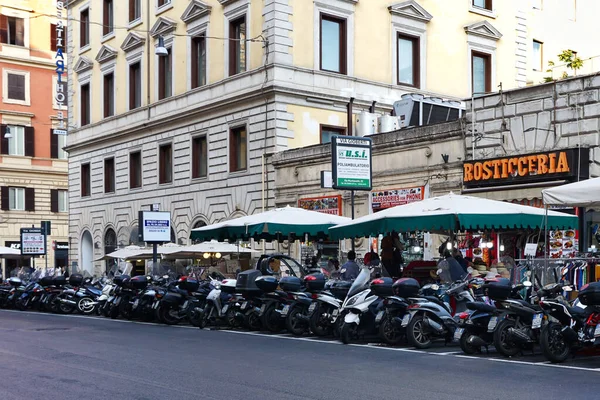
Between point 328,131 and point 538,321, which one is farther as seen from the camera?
point 328,131

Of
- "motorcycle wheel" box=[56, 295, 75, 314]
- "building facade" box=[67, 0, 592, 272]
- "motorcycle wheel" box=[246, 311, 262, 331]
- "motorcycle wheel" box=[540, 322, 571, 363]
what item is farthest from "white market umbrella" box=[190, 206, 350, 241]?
"motorcycle wheel" box=[540, 322, 571, 363]

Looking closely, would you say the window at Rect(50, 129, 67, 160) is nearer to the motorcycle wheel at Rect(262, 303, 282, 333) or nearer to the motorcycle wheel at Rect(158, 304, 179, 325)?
the motorcycle wheel at Rect(158, 304, 179, 325)

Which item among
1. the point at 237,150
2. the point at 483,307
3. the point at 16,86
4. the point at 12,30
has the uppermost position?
the point at 12,30

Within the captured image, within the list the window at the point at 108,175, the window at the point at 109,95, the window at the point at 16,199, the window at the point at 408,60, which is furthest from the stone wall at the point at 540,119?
the window at the point at 16,199

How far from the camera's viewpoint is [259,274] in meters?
16.8

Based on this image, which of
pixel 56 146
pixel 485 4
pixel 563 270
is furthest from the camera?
pixel 56 146

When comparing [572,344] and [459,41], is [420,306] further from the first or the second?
[459,41]

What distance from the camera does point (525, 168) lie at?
21141mm

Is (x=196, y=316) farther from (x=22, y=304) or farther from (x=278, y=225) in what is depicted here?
(x=22, y=304)

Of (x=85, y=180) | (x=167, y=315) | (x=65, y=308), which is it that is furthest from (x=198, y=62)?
(x=167, y=315)

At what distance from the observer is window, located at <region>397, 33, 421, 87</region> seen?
32031 millimetres

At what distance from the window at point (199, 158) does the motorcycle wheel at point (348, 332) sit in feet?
63.4

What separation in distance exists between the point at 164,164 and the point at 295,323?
20.7m

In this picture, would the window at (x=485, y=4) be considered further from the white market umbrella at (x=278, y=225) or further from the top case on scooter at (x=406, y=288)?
the top case on scooter at (x=406, y=288)
